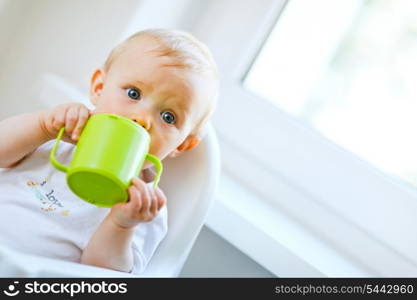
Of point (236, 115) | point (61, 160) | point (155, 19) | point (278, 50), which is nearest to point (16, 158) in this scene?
point (61, 160)

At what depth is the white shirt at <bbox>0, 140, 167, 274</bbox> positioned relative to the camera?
2.87 feet

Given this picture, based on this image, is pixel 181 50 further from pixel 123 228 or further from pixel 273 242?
pixel 273 242

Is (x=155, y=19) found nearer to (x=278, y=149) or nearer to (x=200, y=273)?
(x=278, y=149)

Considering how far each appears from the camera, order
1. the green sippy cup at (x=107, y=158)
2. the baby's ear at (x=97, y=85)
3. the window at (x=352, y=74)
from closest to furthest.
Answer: the green sippy cup at (x=107, y=158) → the baby's ear at (x=97, y=85) → the window at (x=352, y=74)

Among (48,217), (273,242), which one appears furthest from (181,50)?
(273,242)

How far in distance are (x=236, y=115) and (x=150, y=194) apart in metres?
0.66

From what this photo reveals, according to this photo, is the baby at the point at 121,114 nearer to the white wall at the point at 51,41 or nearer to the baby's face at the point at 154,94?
the baby's face at the point at 154,94

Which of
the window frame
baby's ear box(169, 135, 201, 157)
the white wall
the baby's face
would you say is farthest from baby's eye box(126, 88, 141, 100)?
the window frame

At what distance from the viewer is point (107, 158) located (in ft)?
2.21

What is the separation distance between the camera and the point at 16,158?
0.92 metres

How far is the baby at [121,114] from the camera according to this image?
32.8 inches

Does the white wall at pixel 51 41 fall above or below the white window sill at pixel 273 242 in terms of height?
above

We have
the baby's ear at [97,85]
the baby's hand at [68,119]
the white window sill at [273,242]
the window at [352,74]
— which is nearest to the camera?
the baby's hand at [68,119]

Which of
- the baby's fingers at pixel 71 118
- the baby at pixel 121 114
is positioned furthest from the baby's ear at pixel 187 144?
the baby's fingers at pixel 71 118
